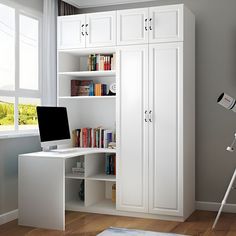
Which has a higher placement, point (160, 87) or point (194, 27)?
point (194, 27)

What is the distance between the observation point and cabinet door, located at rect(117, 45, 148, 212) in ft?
15.2

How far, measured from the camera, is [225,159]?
4.93 m

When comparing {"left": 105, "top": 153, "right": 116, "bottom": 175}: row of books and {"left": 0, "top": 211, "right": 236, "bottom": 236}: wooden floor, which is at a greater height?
{"left": 105, "top": 153, "right": 116, "bottom": 175}: row of books

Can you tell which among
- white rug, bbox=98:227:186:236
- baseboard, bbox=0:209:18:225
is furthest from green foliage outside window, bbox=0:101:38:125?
white rug, bbox=98:227:186:236

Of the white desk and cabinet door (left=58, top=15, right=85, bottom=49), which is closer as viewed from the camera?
the white desk

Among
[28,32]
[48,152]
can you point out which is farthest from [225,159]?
[28,32]

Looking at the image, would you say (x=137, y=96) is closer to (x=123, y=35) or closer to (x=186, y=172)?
(x=123, y=35)

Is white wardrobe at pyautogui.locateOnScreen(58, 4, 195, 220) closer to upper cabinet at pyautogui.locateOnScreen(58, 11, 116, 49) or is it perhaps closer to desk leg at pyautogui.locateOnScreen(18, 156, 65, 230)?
upper cabinet at pyautogui.locateOnScreen(58, 11, 116, 49)

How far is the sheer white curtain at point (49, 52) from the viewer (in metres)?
5.03

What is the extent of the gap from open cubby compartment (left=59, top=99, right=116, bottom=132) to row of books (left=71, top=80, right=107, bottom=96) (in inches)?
6.1

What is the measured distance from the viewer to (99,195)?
17.2 feet

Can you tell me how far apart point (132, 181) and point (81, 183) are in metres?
0.91

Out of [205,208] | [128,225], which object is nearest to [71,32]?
[128,225]

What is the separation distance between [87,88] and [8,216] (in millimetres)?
1790
